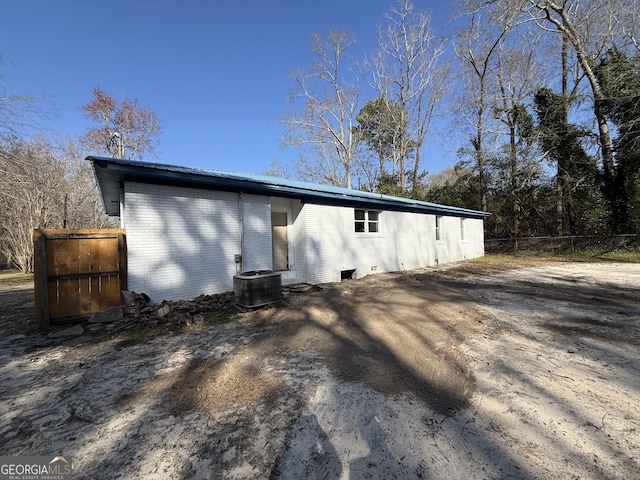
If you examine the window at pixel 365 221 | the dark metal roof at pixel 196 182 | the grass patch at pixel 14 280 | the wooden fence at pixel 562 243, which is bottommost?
the grass patch at pixel 14 280

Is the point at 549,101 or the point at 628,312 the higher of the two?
the point at 549,101

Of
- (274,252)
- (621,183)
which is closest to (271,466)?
(274,252)

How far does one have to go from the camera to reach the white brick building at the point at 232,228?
6.01 meters

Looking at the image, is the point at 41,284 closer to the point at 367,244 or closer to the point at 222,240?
the point at 222,240

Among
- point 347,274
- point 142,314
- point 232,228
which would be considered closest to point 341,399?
point 142,314

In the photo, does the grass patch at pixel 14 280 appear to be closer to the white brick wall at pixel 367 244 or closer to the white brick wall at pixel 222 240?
the white brick wall at pixel 222 240

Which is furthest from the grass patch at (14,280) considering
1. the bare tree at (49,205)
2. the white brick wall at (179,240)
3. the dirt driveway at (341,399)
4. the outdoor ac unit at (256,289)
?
the outdoor ac unit at (256,289)

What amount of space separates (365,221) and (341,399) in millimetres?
8540

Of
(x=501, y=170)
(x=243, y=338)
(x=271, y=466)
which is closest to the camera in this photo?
(x=271, y=466)

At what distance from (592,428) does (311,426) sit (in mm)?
2183

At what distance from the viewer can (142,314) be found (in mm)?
5320

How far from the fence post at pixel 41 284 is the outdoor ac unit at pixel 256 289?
3220mm

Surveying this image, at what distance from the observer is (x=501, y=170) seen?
21375mm

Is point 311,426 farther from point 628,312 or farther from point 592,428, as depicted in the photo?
point 628,312
